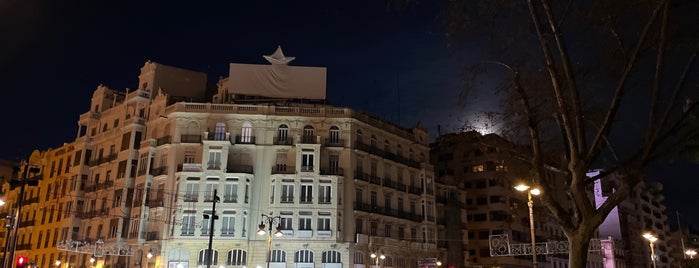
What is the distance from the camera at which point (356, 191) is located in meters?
55.5

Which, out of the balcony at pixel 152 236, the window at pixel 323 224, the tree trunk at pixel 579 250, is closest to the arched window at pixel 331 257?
the window at pixel 323 224

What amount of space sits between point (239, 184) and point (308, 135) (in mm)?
7906

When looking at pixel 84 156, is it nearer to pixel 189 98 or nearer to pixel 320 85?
pixel 189 98

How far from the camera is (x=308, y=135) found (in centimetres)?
5600

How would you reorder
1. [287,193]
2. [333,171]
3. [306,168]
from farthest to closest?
[333,171] < [306,168] < [287,193]

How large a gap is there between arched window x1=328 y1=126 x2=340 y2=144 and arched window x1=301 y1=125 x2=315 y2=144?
1.75 metres

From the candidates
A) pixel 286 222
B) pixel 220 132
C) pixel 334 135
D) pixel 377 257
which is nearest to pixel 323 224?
pixel 286 222

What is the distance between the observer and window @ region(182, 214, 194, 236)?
5116cm

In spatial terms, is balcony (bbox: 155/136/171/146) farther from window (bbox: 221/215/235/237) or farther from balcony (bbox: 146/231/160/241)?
window (bbox: 221/215/235/237)

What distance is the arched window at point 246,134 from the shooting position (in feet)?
182

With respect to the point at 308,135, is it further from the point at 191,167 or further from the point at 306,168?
the point at 191,167

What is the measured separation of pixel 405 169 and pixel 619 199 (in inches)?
1958

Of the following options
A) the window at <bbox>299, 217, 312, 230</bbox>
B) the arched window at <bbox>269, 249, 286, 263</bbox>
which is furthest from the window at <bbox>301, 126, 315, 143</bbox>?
the arched window at <bbox>269, 249, 286, 263</bbox>

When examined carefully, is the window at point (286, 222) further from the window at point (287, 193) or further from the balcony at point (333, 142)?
the balcony at point (333, 142)
